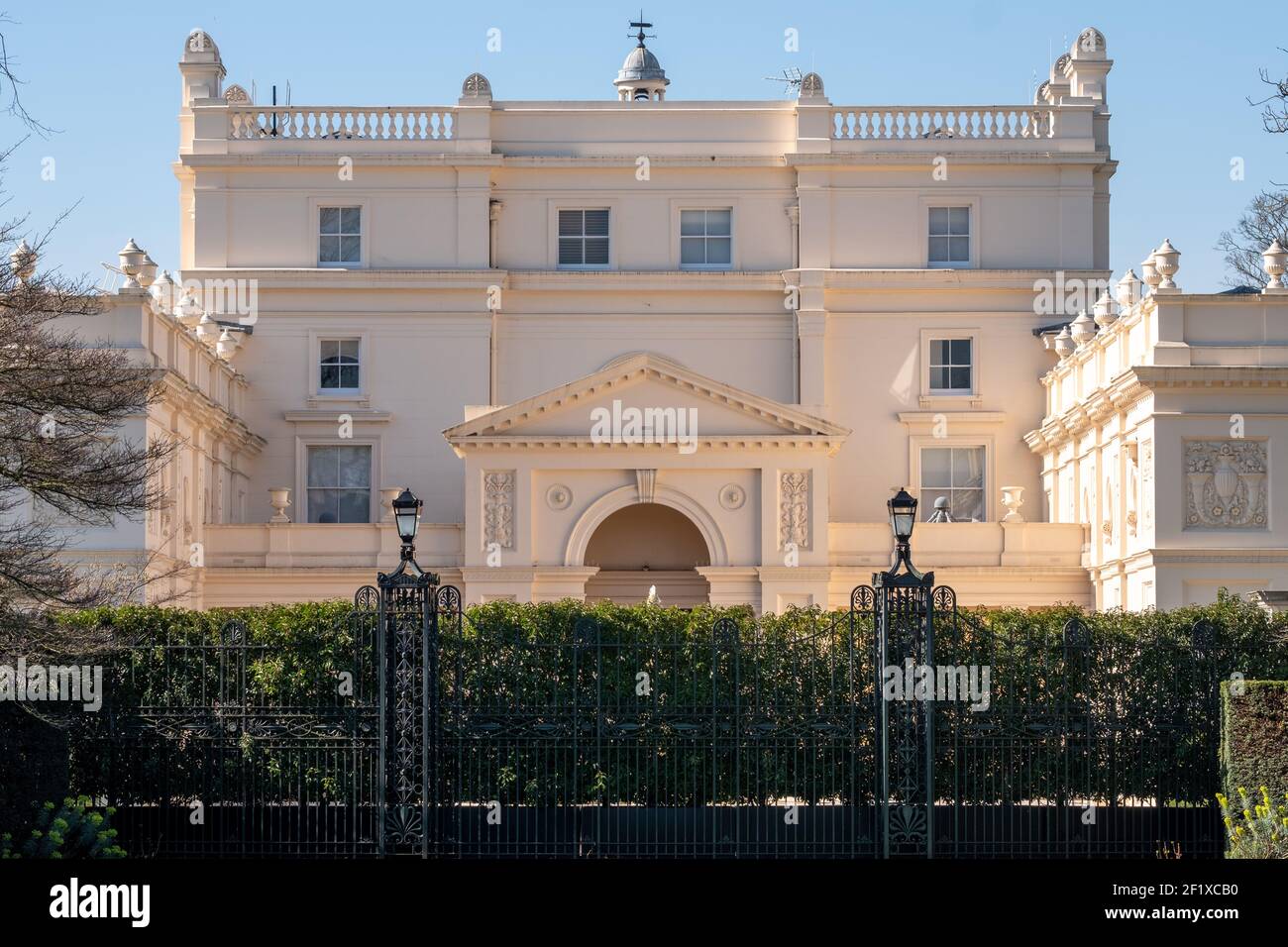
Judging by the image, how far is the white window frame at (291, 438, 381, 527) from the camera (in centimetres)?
5259

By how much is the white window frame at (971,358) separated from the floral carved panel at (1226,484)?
38.5ft

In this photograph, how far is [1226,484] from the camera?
41.6 metres

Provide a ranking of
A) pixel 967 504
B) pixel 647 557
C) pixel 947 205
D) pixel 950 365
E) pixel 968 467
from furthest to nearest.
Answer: pixel 947 205
pixel 950 365
pixel 968 467
pixel 967 504
pixel 647 557

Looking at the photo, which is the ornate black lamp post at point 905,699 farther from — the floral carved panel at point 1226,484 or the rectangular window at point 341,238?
the rectangular window at point 341,238

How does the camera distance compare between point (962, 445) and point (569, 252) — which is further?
point (569, 252)

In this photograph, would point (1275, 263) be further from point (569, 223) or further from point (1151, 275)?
point (569, 223)

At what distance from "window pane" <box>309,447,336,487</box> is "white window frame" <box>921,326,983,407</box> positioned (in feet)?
49.9

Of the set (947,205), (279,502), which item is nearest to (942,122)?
(947,205)

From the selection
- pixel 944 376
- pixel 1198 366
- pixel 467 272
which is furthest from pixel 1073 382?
pixel 467 272

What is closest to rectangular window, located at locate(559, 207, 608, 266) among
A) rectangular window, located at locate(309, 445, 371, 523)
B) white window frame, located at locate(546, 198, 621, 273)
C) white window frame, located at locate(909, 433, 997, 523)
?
white window frame, located at locate(546, 198, 621, 273)

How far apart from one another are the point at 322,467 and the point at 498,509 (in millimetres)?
7600

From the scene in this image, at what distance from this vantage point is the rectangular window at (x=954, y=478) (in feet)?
172

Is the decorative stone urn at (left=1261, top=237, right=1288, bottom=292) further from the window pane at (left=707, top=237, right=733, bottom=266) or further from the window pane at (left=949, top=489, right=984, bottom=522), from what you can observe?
the window pane at (left=707, top=237, right=733, bottom=266)

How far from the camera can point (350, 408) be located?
52.9 metres
